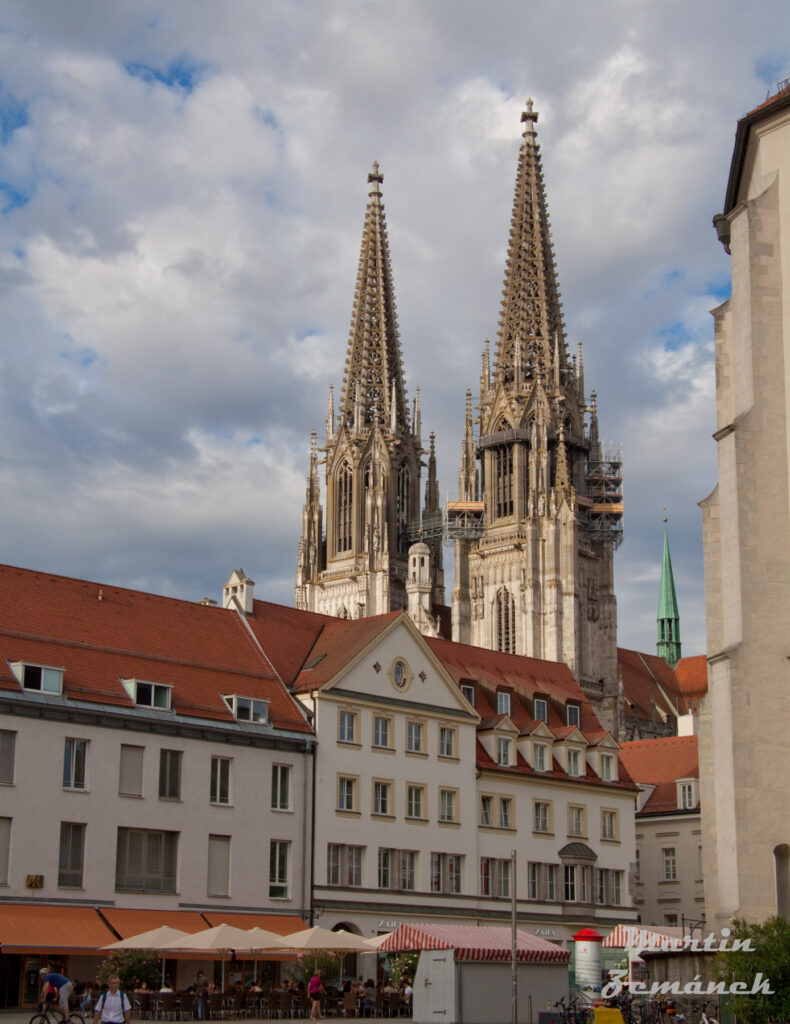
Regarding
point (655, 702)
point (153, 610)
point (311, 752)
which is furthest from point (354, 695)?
point (655, 702)

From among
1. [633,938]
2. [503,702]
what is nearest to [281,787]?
[633,938]

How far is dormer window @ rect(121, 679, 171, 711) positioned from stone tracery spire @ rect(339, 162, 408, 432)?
10073cm

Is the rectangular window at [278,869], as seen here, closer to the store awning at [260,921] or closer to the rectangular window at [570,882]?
the store awning at [260,921]

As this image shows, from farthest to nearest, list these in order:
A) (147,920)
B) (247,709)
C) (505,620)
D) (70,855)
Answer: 1. (505,620)
2. (247,709)
3. (147,920)
4. (70,855)

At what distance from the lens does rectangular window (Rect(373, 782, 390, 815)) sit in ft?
173

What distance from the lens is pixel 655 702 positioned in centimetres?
13762

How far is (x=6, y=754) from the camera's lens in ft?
142

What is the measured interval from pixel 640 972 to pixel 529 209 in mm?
114203

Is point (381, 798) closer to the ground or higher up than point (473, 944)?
higher up

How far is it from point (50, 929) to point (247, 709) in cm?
1038

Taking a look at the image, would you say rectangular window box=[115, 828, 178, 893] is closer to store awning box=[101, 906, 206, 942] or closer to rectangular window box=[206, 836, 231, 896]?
Result: store awning box=[101, 906, 206, 942]

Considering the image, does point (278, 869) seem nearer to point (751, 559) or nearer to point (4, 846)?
point (4, 846)

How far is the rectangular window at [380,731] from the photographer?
176 feet

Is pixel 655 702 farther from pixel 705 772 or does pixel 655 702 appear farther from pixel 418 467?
pixel 705 772
